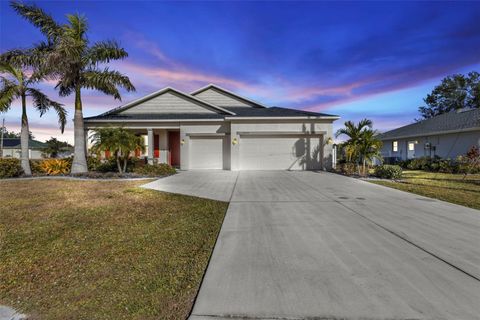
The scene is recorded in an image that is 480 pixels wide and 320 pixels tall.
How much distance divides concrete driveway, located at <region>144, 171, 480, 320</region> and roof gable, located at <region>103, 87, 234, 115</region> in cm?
1307

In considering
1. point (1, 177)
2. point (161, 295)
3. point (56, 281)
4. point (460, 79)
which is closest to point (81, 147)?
point (1, 177)

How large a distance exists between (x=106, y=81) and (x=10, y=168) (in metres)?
6.02

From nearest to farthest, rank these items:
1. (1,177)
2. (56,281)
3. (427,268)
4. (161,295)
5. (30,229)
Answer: (161,295)
(56,281)
(427,268)
(30,229)
(1,177)

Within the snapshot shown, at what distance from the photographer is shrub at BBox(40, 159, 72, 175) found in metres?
12.6

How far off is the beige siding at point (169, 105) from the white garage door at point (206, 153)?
8.53 ft

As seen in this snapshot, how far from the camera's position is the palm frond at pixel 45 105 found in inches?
482

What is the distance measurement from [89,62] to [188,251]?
12.1 meters

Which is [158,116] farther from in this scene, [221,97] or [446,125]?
[446,125]

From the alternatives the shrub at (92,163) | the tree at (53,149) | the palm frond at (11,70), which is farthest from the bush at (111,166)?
the tree at (53,149)

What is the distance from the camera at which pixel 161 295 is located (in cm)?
249

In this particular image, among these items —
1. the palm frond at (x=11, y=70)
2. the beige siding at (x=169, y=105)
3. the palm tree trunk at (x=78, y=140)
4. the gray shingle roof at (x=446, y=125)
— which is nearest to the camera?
the palm frond at (x=11, y=70)

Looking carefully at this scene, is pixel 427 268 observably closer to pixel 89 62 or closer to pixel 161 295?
pixel 161 295

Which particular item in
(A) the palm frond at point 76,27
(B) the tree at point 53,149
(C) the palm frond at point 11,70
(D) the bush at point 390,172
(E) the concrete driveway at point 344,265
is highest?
(A) the palm frond at point 76,27

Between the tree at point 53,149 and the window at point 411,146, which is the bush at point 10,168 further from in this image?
the window at point 411,146
